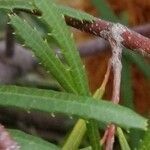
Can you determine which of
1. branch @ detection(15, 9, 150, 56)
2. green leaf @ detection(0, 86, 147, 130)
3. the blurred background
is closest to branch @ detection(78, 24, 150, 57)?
the blurred background

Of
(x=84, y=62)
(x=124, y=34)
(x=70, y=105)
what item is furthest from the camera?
(x=84, y=62)

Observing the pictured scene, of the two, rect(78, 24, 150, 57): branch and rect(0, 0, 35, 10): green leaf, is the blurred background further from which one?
rect(0, 0, 35, 10): green leaf

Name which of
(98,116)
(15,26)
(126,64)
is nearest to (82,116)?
(98,116)

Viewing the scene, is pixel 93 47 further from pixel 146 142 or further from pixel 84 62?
pixel 146 142

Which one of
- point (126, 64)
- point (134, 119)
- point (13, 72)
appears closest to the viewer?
point (134, 119)

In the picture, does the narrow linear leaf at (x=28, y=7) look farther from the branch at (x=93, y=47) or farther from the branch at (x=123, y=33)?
the branch at (x=93, y=47)

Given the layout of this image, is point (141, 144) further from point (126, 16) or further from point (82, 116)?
point (126, 16)

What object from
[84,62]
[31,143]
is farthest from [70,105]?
[84,62]
